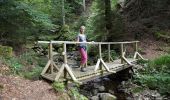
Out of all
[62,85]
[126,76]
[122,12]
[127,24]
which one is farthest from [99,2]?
[62,85]

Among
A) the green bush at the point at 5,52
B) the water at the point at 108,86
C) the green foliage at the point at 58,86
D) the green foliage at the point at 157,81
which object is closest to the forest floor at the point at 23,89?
the green foliage at the point at 58,86

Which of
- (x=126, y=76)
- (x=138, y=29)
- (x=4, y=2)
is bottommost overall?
(x=126, y=76)

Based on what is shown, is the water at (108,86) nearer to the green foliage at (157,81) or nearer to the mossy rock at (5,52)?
the green foliage at (157,81)

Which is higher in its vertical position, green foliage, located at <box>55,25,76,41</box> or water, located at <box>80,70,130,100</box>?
green foliage, located at <box>55,25,76,41</box>

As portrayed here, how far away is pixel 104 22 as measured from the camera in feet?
72.2

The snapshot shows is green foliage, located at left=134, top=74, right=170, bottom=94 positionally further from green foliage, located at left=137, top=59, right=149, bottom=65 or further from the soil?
the soil

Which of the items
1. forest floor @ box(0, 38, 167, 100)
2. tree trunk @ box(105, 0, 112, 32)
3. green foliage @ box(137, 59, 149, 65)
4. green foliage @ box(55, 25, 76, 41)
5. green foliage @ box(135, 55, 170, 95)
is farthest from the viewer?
green foliage @ box(55, 25, 76, 41)

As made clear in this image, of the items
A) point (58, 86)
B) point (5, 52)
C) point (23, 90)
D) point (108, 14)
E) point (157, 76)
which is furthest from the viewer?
point (108, 14)

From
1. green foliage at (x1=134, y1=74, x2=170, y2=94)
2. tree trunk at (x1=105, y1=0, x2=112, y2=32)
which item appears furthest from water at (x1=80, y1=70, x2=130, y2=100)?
tree trunk at (x1=105, y1=0, x2=112, y2=32)

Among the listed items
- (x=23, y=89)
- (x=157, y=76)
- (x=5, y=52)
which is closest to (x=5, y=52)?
(x=5, y=52)

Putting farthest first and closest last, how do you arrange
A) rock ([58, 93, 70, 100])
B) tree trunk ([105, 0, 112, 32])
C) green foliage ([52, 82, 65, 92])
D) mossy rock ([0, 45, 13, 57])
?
tree trunk ([105, 0, 112, 32]) < mossy rock ([0, 45, 13, 57]) < green foliage ([52, 82, 65, 92]) < rock ([58, 93, 70, 100])

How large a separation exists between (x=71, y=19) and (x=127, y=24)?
16.5 meters

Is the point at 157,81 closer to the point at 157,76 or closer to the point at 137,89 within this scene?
the point at 157,76

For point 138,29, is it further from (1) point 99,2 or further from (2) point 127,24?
(1) point 99,2
